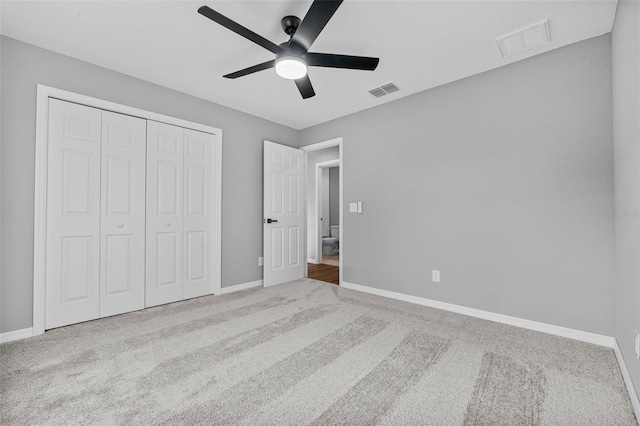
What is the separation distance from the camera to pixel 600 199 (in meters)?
2.18

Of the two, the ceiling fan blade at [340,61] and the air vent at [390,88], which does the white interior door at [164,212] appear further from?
the air vent at [390,88]

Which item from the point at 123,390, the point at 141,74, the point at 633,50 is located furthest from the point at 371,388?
the point at 141,74

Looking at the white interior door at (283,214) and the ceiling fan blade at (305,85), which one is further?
the white interior door at (283,214)

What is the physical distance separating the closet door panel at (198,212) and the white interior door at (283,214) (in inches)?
30.8

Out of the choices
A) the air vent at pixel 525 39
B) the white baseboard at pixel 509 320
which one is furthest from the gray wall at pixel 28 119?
the air vent at pixel 525 39

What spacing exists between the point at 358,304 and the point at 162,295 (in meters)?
2.25

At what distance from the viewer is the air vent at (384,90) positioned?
310cm

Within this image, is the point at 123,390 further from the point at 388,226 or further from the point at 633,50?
the point at 633,50

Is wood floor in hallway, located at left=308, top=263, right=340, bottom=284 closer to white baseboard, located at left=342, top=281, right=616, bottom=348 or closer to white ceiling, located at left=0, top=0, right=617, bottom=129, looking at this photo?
white baseboard, located at left=342, top=281, right=616, bottom=348

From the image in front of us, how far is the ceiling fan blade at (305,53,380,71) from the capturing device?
1.94 m

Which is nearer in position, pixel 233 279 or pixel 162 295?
pixel 162 295

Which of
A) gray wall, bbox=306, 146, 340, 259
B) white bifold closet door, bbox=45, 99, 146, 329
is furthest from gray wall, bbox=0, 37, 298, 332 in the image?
gray wall, bbox=306, 146, 340, 259

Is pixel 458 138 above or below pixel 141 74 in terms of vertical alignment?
below

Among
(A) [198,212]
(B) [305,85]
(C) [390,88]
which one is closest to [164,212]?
(A) [198,212]
